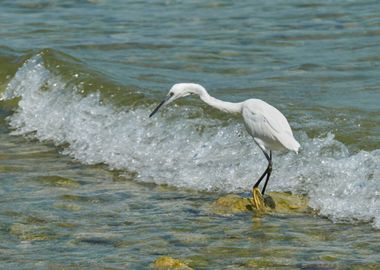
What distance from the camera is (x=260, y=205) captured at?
24.9 ft

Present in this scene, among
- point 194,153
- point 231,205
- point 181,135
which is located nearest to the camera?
point 231,205

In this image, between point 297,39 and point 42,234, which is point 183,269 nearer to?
point 42,234

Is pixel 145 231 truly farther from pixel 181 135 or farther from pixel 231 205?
pixel 181 135

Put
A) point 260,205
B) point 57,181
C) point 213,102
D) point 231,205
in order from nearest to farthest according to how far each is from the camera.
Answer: point 260,205
point 231,205
point 213,102
point 57,181

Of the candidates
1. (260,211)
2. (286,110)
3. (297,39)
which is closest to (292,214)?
(260,211)

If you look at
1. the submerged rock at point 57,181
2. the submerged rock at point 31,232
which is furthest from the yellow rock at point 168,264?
the submerged rock at point 57,181

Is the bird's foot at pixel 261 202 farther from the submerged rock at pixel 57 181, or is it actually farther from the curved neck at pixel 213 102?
the submerged rock at pixel 57 181

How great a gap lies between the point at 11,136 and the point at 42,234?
4195mm

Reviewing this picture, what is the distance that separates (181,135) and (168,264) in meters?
3.84

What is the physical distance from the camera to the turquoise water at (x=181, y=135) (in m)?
6.78

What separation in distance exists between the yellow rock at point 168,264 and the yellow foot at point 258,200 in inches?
58.3

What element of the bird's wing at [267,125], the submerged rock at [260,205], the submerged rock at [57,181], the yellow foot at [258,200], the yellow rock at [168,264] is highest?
the bird's wing at [267,125]

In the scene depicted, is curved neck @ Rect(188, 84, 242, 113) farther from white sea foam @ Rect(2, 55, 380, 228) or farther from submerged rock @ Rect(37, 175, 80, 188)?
submerged rock @ Rect(37, 175, 80, 188)

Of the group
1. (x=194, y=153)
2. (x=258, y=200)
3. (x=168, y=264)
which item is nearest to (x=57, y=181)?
(x=194, y=153)
